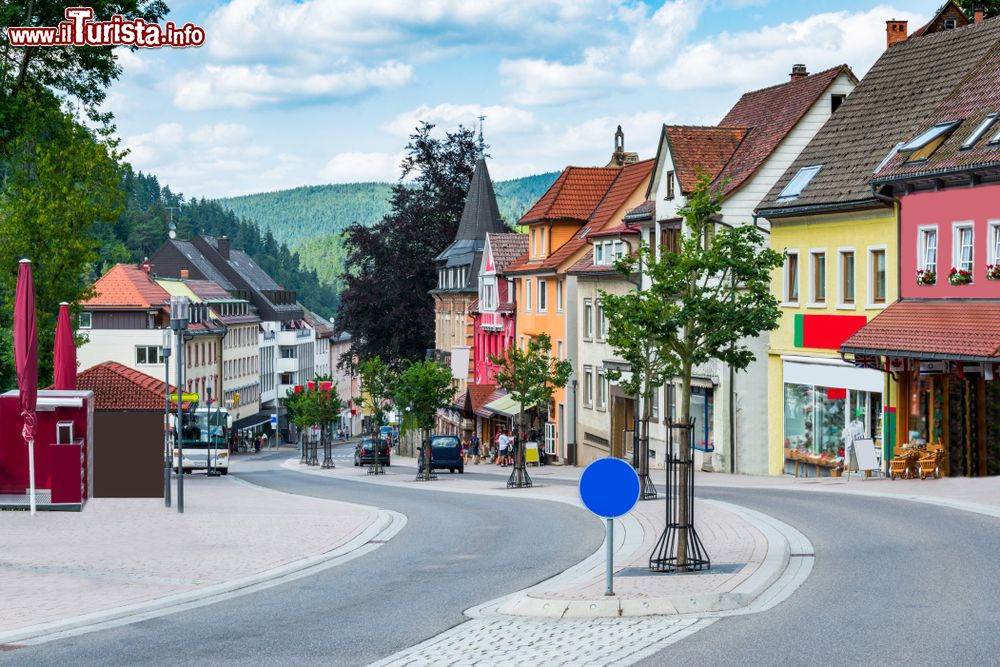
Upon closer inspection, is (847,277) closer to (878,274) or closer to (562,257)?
(878,274)

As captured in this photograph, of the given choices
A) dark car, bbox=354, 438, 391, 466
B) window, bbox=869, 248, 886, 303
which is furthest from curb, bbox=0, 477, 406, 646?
dark car, bbox=354, 438, 391, 466

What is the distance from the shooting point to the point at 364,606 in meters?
15.2

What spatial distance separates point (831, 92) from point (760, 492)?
17.3 metres

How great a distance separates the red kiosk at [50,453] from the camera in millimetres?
26719

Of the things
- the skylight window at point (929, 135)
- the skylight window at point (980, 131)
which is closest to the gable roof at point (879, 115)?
the skylight window at point (929, 135)

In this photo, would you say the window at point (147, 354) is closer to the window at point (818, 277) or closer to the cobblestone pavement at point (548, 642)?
the window at point (818, 277)

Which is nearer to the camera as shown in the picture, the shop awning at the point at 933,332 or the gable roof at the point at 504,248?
the shop awning at the point at 933,332

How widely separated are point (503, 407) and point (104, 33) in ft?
119

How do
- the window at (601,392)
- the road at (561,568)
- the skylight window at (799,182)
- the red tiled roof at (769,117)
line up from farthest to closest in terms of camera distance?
the window at (601,392) → the red tiled roof at (769,117) → the skylight window at (799,182) → the road at (561,568)

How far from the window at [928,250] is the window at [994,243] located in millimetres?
2147

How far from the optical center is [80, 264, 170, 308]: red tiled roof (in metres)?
102

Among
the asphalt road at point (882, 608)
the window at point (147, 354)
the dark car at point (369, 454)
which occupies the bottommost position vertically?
the dark car at point (369, 454)

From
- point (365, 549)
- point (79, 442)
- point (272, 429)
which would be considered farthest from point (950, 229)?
point (272, 429)

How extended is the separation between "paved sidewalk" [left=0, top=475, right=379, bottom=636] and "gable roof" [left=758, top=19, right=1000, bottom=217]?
48.2 ft
